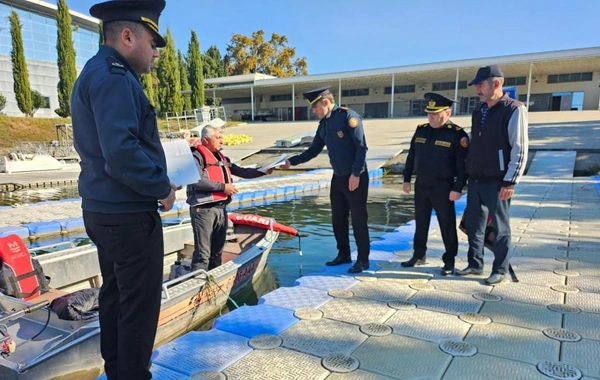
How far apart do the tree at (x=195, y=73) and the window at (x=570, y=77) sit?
31.8 metres

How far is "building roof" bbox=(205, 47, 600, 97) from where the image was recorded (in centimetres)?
2741

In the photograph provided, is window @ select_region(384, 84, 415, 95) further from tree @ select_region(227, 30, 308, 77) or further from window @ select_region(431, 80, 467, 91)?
tree @ select_region(227, 30, 308, 77)

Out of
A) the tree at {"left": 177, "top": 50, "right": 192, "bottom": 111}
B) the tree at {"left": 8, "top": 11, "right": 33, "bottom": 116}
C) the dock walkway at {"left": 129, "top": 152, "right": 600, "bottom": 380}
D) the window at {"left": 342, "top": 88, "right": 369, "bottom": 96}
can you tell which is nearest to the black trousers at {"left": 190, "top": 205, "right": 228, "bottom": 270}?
the dock walkway at {"left": 129, "top": 152, "right": 600, "bottom": 380}

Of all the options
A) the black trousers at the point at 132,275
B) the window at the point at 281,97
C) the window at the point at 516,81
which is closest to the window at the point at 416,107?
the window at the point at 516,81

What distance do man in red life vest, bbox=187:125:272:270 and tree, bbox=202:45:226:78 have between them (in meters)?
Result: 56.8

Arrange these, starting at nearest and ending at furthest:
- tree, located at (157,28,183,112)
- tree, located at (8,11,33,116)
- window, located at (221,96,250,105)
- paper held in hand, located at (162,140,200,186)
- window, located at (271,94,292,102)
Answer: paper held in hand, located at (162,140,200,186) < tree, located at (8,11,33,116) < tree, located at (157,28,183,112) < window, located at (271,94,292,102) < window, located at (221,96,250,105)

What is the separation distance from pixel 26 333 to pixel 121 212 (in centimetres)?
252

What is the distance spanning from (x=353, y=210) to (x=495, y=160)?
146 cm

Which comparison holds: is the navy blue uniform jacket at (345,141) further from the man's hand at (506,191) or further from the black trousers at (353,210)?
the man's hand at (506,191)

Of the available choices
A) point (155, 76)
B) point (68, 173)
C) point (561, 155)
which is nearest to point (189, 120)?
point (155, 76)

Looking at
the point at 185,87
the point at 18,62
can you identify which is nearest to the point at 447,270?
the point at 18,62

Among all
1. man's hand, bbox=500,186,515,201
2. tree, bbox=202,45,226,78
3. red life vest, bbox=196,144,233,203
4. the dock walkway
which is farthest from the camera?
tree, bbox=202,45,226,78

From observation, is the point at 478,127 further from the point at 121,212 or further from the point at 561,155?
the point at 561,155

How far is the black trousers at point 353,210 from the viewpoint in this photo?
4.15 m
